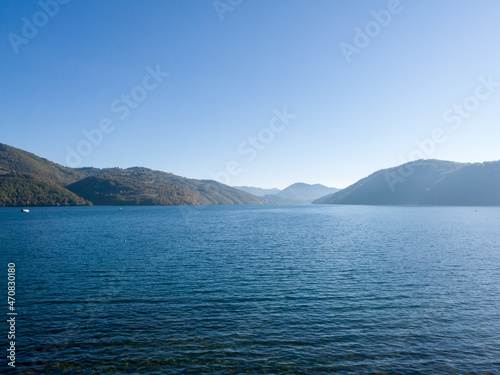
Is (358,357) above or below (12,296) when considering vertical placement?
below

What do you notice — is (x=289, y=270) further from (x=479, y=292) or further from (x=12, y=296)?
(x=12, y=296)

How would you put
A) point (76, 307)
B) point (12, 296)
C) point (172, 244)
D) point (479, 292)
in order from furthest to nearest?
point (172, 244) < point (479, 292) < point (12, 296) < point (76, 307)

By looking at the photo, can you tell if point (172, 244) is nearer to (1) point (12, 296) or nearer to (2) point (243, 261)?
(2) point (243, 261)

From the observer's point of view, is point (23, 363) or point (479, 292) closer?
point (23, 363)

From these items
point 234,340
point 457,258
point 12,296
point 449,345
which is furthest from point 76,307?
point 457,258

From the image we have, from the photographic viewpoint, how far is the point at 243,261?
2368 inches

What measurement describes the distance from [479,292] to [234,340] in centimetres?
3631

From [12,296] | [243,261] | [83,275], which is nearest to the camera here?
[12,296]

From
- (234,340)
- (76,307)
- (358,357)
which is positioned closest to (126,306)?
(76,307)

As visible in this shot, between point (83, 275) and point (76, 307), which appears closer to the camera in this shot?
point (76, 307)

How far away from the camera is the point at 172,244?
275ft

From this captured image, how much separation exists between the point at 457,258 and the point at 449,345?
4695cm

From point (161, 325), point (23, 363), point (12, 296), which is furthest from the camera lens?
point (12, 296)

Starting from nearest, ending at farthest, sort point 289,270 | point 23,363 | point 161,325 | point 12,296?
1. point 23,363
2. point 161,325
3. point 12,296
4. point 289,270
